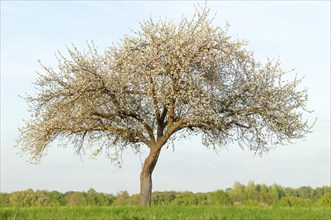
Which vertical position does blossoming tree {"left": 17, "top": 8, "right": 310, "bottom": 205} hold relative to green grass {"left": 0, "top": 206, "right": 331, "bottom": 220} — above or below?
above

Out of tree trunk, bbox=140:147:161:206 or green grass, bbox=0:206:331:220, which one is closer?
green grass, bbox=0:206:331:220

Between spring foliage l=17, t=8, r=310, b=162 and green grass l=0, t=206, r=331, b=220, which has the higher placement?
spring foliage l=17, t=8, r=310, b=162

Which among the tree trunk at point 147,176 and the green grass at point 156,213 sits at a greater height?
the tree trunk at point 147,176

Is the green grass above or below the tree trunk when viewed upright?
below

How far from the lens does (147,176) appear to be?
2595 centimetres

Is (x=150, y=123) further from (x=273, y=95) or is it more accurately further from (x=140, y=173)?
(x=273, y=95)

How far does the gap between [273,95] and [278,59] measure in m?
2.56

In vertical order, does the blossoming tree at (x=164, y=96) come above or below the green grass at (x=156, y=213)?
above

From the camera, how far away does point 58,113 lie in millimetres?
25891

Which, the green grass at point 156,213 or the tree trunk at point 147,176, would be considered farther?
the tree trunk at point 147,176

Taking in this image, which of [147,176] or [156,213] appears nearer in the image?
[156,213]

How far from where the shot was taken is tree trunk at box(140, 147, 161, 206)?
25641 mm

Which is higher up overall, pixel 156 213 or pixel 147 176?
pixel 147 176

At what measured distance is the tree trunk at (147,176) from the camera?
25.6m
